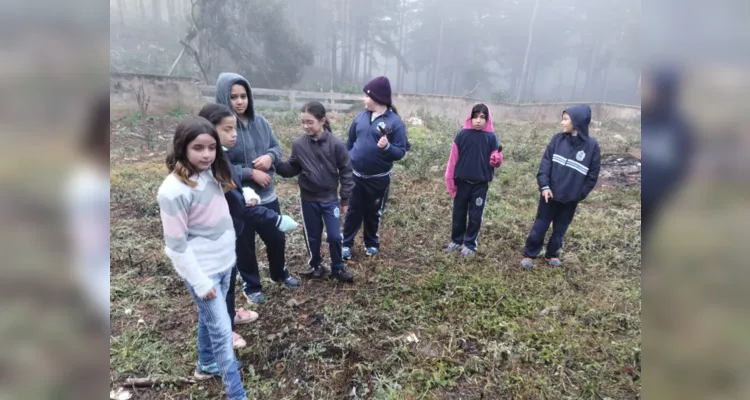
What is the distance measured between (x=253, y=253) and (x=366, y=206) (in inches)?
52.1

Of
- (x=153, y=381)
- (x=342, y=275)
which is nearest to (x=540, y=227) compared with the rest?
(x=342, y=275)

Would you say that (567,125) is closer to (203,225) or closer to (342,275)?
(342,275)

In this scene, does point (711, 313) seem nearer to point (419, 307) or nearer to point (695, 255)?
point (695, 255)

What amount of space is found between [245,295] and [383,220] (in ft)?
7.93

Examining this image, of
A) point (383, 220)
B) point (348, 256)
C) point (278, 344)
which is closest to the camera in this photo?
point (278, 344)

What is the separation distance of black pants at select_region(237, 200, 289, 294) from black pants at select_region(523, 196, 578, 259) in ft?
8.47

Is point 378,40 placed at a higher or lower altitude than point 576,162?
higher

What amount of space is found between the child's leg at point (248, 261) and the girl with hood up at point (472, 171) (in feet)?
7.11

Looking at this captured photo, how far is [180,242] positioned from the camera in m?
1.91

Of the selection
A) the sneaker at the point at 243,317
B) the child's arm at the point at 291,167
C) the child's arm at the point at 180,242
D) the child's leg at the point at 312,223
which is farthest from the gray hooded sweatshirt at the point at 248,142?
the sneaker at the point at 243,317

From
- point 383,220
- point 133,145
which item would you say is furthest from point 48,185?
point 133,145

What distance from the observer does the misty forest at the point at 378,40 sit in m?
18.8

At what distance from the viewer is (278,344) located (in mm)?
2830

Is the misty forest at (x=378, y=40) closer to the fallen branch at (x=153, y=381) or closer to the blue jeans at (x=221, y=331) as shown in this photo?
the fallen branch at (x=153, y=381)
